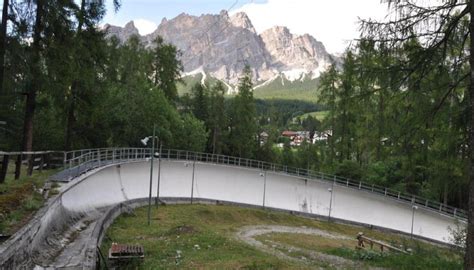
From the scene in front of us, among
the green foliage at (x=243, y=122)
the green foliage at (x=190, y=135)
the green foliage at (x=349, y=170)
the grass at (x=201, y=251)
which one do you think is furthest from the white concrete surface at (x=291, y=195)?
the green foliage at (x=243, y=122)

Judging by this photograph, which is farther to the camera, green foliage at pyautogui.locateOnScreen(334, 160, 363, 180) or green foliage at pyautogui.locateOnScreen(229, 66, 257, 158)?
green foliage at pyautogui.locateOnScreen(229, 66, 257, 158)

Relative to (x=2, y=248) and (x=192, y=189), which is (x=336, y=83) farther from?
(x=2, y=248)

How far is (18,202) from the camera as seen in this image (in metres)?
9.70

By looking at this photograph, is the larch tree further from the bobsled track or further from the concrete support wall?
the concrete support wall

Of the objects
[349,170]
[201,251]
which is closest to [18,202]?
[201,251]

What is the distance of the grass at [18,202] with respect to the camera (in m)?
7.82

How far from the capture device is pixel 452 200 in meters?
45.0

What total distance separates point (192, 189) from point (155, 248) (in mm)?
23772

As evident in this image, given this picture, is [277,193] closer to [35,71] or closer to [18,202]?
[35,71]

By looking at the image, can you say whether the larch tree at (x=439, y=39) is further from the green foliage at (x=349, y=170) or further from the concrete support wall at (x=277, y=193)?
the green foliage at (x=349, y=170)

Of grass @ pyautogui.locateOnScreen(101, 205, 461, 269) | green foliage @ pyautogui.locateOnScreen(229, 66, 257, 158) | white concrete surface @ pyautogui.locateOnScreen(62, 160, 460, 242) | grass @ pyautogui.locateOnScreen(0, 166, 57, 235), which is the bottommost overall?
white concrete surface @ pyautogui.locateOnScreen(62, 160, 460, 242)

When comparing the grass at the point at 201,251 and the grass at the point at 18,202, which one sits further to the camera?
the grass at the point at 201,251

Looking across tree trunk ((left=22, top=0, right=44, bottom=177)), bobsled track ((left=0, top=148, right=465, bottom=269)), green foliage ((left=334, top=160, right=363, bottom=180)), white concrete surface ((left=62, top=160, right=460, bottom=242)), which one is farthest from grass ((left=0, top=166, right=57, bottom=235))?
green foliage ((left=334, top=160, right=363, bottom=180))

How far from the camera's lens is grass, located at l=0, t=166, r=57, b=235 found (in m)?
7.82
